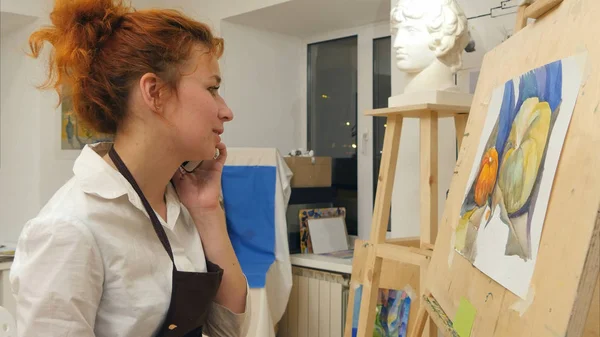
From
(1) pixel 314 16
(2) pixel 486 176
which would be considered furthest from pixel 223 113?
(1) pixel 314 16

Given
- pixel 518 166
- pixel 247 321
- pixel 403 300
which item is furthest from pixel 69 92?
pixel 403 300

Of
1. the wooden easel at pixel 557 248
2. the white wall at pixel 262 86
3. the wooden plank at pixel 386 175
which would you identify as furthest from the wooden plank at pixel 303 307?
the wooden easel at pixel 557 248

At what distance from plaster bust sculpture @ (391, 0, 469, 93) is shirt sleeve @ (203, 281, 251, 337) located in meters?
0.97

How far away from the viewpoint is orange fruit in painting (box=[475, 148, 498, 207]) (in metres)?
1.10

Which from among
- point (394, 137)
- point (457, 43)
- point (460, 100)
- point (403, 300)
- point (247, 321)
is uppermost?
point (457, 43)

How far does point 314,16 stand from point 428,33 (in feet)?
3.88

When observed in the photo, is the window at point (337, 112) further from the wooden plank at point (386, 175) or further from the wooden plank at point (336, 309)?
the wooden plank at point (386, 175)

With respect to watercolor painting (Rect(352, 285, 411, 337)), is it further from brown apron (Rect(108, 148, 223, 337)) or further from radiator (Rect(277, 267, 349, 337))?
brown apron (Rect(108, 148, 223, 337))

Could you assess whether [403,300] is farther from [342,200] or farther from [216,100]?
[216,100]

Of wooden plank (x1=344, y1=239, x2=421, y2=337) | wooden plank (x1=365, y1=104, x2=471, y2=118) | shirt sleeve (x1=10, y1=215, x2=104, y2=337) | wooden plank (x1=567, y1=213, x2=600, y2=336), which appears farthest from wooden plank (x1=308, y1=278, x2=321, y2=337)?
wooden plank (x1=567, y1=213, x2=600, y2=336)

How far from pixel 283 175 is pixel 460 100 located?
1.05 metres

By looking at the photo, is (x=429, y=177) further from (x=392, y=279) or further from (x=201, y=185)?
(x=201, y=185)

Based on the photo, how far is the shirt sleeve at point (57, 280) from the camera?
0.90m

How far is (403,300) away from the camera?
7.09 feet
